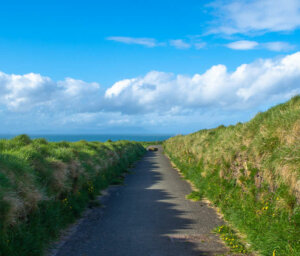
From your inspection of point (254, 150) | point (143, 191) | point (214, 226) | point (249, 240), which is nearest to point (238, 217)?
point (214, 226)

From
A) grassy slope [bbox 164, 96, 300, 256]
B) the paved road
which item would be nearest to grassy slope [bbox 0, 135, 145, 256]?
the paved road

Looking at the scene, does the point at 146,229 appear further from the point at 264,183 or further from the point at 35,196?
the point at 264,183

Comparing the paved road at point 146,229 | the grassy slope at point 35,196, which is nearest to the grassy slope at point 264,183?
the paved road at point 146,229

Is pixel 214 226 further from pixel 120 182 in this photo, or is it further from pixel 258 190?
pixel 120 182

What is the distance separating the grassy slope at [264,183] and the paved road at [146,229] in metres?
0.96

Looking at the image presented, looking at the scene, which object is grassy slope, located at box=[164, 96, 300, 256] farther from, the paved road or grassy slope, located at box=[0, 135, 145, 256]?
grassy slope, located at box=[0, 135, 145, 256]

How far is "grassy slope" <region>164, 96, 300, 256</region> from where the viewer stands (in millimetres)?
5801

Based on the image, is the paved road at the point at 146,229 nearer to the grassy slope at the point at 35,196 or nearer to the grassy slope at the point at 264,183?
the grassy slope at the point at 35,196

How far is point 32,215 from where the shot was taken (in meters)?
6.70

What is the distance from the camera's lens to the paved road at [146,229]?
21.2ft

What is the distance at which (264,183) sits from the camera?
756 centimetres

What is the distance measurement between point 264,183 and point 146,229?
371cm

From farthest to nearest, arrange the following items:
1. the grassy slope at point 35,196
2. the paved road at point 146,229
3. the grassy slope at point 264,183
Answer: the paved road at point 146,229 < the grassy slope at point 264,183 < the grassy slope at point 35,196

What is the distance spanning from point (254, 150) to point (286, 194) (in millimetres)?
2820
